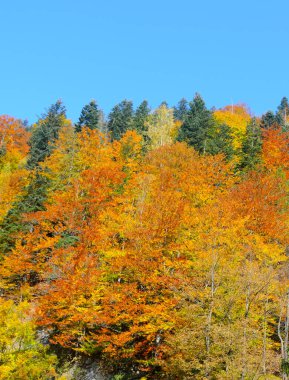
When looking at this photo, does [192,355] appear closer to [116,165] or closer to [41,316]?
[41,316]

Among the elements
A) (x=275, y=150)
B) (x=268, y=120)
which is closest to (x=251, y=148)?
(x=275, y=150)

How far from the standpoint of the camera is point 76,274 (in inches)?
1081

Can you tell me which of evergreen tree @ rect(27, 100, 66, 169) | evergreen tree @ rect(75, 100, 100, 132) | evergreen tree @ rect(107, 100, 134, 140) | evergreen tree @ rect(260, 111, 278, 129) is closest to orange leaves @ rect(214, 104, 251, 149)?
evergreen tree @ rect(260, 111, 278, 129)

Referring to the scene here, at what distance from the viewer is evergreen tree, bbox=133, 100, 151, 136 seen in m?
65.8

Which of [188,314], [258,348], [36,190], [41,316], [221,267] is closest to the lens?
[258,348]

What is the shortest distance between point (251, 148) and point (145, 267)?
3295cm

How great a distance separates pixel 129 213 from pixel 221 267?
35.4 ft

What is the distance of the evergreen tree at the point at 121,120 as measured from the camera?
219 feet

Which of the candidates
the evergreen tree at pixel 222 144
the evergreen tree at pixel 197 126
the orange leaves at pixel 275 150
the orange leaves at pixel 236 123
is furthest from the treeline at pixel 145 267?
the orange leaves at pixel 236 123

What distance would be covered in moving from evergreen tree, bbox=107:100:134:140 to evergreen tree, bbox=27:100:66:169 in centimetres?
976

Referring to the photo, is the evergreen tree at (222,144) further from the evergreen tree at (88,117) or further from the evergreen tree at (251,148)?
the evergreen tree at (88,117)

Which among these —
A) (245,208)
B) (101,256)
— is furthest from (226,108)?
(101,256)

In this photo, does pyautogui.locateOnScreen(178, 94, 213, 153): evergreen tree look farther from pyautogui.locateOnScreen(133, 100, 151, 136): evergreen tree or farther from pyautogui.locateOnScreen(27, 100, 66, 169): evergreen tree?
pyautogui.locateOnScreen(27, 100, 66, 169): evergreen tree

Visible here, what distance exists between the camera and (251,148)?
53.1m
